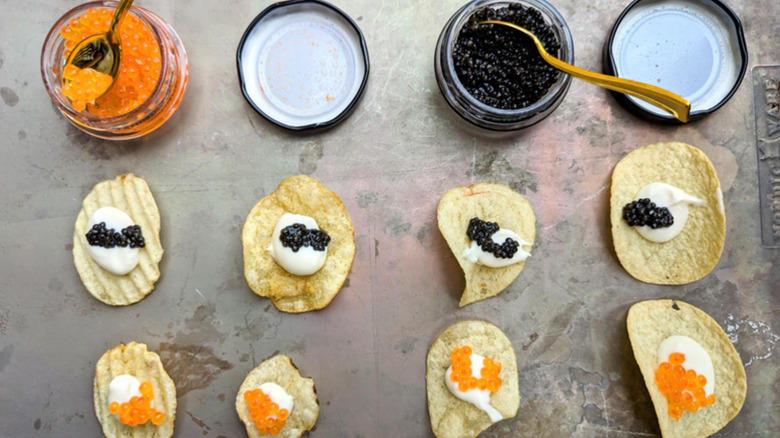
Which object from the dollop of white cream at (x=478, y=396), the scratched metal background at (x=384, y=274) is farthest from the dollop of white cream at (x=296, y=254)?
the dollop of white cream at (x=478, y=396)

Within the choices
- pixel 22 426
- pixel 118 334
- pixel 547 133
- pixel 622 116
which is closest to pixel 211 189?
pixel 118 334

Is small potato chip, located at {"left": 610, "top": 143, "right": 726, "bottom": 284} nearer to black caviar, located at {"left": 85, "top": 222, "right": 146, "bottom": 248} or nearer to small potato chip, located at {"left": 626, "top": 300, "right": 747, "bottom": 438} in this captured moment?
small potato chip, located at {"left": 626, "top": 300, "right": 747, "bottom": 438}

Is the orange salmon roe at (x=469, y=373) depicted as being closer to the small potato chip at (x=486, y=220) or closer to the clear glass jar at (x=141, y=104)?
the small potato chip at (x=486, y=220)

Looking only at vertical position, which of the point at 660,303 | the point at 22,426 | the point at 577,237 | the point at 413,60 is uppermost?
the point at 413,60

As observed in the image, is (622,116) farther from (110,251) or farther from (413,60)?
(110,251)

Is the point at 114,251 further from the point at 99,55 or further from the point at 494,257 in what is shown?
the point at 494,257

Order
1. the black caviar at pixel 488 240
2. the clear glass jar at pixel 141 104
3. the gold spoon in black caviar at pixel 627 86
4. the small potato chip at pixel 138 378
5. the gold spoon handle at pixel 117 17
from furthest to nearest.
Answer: the small potato chip at pixel 138 378 < the black caviar at pixel 488 240 < the clear glass jar at pixel 141 104 < the gold spoon handle at pixel 117 17 < the gold spoon in black caviar at pixel 627 86
